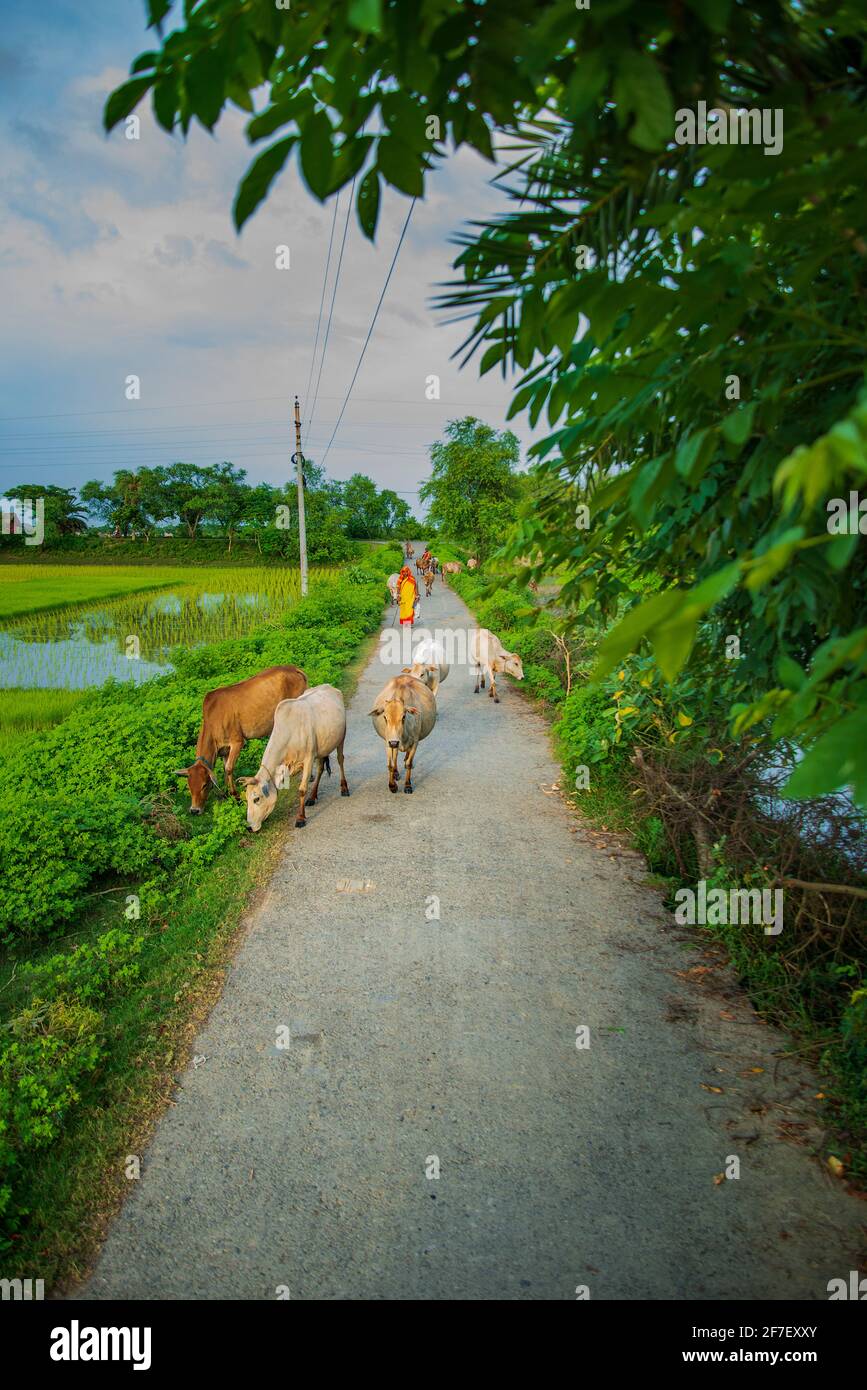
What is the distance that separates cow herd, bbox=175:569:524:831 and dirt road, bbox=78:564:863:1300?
1.53m

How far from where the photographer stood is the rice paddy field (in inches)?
547

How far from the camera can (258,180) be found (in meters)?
1.12

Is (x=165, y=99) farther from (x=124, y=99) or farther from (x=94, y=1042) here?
(x=94, y=1042)

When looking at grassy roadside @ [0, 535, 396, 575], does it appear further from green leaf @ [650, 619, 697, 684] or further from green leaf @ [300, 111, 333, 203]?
green leaf @ [650, 619, 697, 684]

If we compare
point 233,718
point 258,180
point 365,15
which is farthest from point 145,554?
point 365,15

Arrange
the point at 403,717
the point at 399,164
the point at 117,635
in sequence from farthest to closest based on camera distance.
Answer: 1. the point at 117,635
2. the point at 403,717
3. the point at 399,164

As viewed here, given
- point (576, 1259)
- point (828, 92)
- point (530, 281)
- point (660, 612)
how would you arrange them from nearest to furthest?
point (660, 612) → point (828, 92) → point (530, 281) → point (576, 1259)

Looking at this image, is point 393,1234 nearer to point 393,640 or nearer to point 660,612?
point 660,612

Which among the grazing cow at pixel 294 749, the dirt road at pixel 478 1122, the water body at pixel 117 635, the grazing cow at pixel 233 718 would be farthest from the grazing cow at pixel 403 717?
the water body at pixel 117 635

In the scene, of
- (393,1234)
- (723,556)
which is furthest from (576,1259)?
(723,556)

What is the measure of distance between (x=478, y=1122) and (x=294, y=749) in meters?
4.40

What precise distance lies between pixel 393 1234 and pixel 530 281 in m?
3.50

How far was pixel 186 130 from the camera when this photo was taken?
1208mm

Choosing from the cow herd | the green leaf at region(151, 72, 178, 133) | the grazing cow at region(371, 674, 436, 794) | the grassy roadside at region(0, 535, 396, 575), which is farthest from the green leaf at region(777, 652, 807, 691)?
the grassy roadside at region(0, 535, 396, 575)
